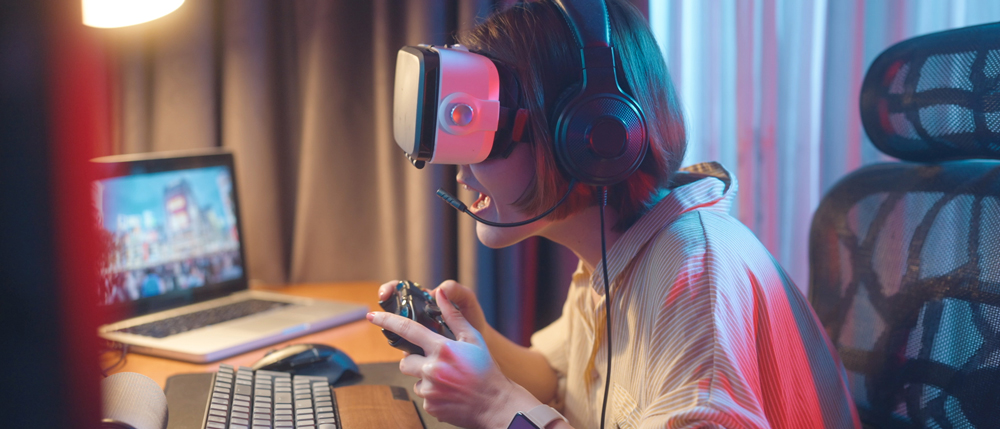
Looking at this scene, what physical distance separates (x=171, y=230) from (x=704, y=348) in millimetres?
1016

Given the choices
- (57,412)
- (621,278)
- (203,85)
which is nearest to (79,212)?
(57,412)

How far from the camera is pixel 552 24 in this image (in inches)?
27.3

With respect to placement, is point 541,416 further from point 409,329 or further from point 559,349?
point 559,349

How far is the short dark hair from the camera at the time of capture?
0.68m

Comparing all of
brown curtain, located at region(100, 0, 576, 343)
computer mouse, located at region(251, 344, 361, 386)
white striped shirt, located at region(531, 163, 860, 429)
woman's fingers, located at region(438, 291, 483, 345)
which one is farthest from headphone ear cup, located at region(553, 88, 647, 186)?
brown curtain, located at region(100, 0, 576, 343)

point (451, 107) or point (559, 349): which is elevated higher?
point (451, 107)

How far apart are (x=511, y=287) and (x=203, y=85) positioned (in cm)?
84

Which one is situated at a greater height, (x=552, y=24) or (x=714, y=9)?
(x=714, y=9)

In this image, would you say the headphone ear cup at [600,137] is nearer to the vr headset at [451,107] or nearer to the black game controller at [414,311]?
the vr headset at [451,107]

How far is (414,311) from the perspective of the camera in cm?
69

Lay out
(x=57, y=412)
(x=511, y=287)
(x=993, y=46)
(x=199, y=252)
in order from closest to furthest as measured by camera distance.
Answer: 1. (x=57, y=412)
2. (x=993, y=46)
3. (x=199, y=252)
4. (x=511, y=287)

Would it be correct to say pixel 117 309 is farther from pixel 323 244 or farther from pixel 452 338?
pixel 452 338

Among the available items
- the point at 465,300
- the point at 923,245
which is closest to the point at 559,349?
the point at 465,300

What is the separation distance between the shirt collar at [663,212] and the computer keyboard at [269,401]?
1.16ft
